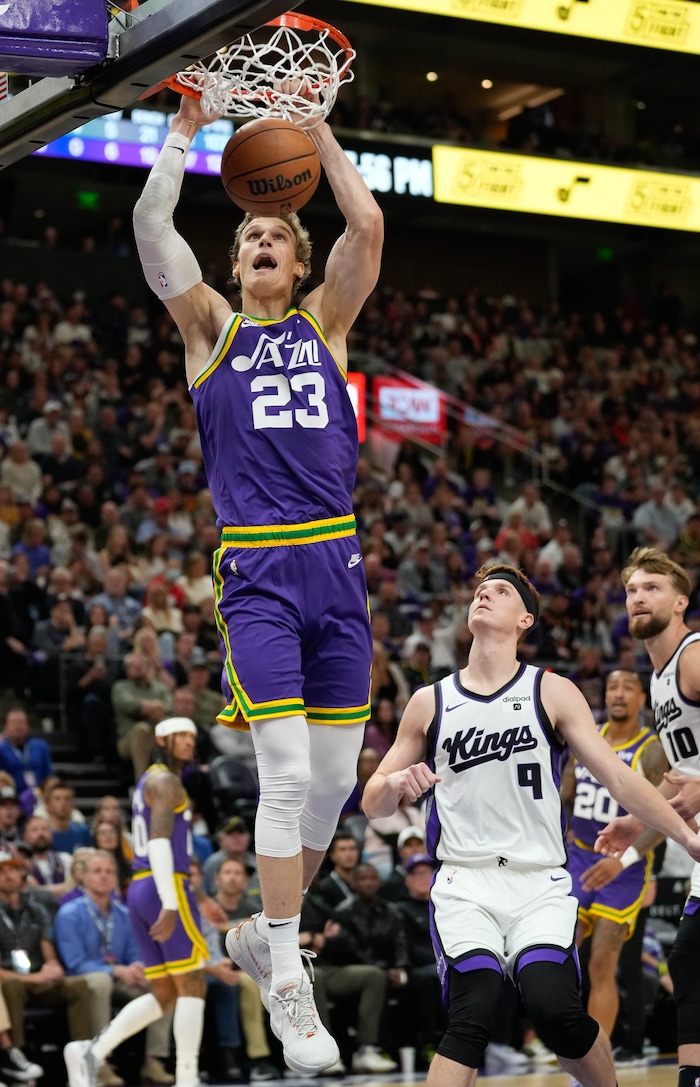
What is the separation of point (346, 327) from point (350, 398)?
295 millimetres

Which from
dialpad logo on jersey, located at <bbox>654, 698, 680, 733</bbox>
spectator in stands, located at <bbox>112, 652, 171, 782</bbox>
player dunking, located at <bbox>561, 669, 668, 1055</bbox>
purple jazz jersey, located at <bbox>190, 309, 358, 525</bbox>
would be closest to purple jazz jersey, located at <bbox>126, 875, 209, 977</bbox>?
player dunking, located at <bbox>561, 669, 668, 1055</bbox>

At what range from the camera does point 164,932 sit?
976 cm

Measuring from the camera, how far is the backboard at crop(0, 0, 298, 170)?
473 centimetres

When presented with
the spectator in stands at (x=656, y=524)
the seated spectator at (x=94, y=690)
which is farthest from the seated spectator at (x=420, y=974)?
the spectator in stands at (x=656, y=524)

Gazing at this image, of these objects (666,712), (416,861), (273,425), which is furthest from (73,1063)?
(273,425)

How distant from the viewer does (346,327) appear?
5.84m

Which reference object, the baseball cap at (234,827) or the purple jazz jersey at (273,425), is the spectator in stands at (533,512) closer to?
the baseball cap at (234,827)

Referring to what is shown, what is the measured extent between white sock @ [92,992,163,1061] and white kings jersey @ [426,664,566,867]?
4.46 metres

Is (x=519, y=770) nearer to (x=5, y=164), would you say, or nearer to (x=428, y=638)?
(x=5, y=164)

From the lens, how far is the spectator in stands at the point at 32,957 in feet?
33.9

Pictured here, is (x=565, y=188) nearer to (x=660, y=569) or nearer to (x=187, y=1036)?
(x=187, y=1036)

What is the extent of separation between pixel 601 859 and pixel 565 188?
14108 mm

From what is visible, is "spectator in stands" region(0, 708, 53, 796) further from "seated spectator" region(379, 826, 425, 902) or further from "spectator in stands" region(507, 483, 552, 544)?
"spectator in stands" region(507, 483, 552, 544)

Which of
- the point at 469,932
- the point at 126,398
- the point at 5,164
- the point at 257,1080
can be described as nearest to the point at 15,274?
the point at 126,398
